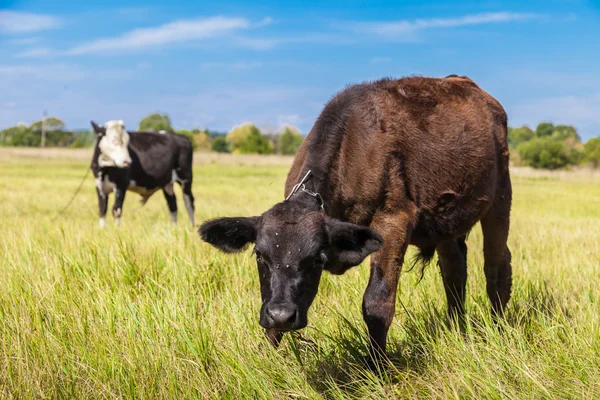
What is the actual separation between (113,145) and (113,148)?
0.23ft

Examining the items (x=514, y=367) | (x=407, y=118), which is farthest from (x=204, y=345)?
(x=407, y=118)

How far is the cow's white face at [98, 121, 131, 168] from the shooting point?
503 inches

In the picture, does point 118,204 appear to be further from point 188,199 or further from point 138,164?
point 188,199

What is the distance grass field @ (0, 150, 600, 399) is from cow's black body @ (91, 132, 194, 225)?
629cm

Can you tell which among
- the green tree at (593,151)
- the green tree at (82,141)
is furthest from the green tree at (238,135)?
the green tree at (593,151)

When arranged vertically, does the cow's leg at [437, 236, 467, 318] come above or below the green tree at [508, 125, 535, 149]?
below

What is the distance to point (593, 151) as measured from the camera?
232 feet

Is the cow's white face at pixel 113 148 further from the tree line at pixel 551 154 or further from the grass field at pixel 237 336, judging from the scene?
the tree line at pixel 551 154

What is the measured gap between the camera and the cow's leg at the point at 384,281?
415 centimetres

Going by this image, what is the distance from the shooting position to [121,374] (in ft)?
12.0

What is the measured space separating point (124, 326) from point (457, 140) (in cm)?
278

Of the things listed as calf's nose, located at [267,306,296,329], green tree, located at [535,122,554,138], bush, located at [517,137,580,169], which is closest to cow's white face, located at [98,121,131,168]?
calf's nose, located at [267,306,296,329]

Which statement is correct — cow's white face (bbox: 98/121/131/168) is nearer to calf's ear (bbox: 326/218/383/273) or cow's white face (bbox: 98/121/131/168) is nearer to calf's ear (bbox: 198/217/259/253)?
calf's ear (bbox: 198/217/259/253)

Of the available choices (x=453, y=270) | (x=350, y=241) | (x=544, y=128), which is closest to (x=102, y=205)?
(x=453, y=270)
